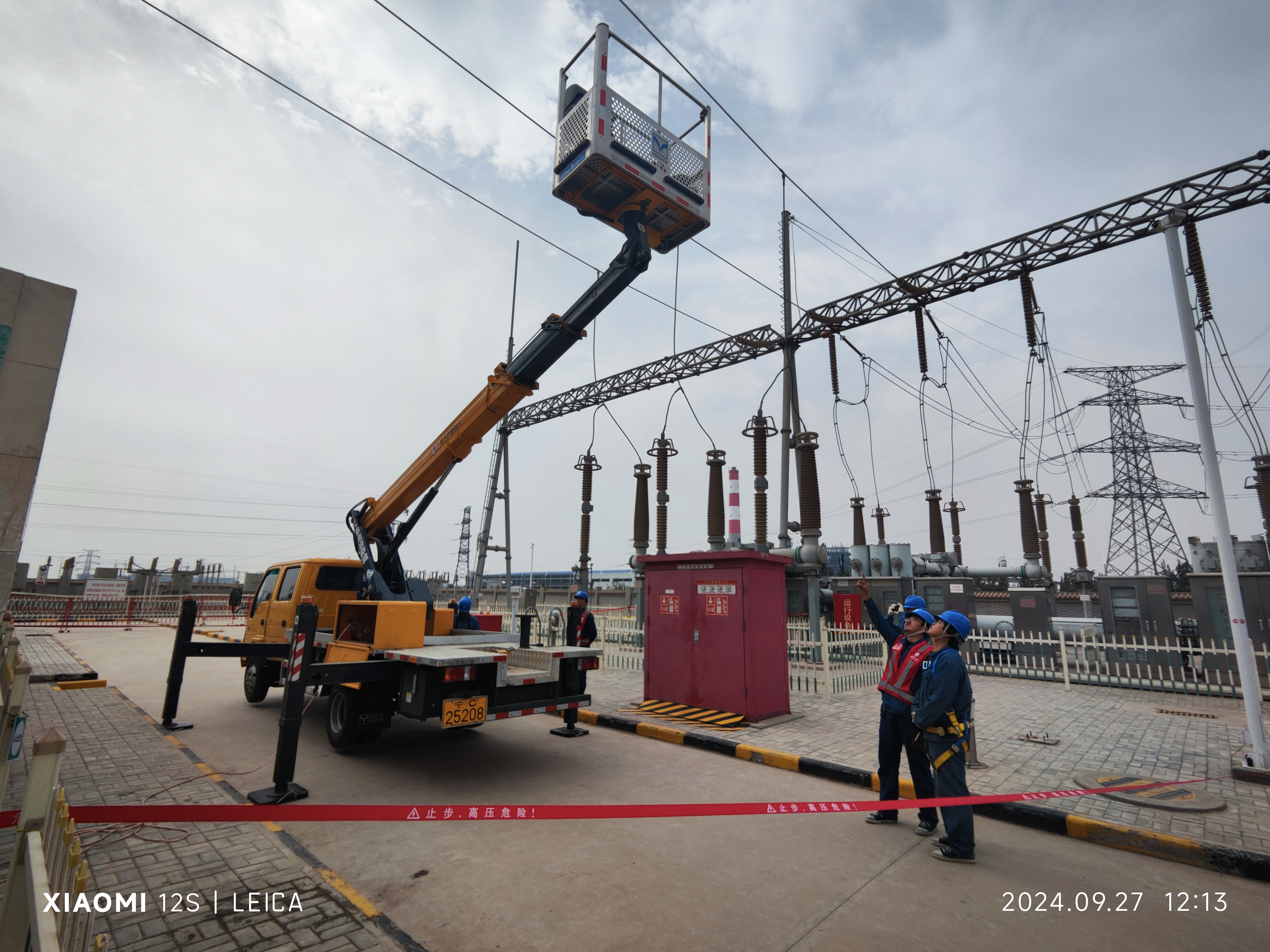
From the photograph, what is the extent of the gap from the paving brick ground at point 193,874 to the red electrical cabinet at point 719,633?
5.89 meters

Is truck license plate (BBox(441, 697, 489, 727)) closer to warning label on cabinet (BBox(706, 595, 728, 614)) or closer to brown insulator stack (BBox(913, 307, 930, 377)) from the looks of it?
warning label on cabinet (BBox(706, 595, 728, 614))

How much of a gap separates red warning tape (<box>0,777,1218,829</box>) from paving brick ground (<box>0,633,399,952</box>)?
455 millimetres

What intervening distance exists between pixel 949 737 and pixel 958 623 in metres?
0.88

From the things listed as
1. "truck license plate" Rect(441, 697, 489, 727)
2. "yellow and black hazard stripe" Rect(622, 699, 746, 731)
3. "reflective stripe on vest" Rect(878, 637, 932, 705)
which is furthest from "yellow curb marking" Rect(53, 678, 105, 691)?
"reflective stripe on vest" Rect(878, 637, 932, 705)

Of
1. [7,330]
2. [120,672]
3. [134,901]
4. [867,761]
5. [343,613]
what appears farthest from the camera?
[120,672]

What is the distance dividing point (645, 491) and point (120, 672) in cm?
1935

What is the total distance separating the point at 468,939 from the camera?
326cm

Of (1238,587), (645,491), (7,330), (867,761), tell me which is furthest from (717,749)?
(645,491)

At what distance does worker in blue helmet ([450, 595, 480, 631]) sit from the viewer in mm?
9281

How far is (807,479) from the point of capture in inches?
764

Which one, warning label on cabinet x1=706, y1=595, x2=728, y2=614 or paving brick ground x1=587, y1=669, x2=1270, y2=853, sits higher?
warning label on cabinet x1=706, y1=595, x2=728, y2=614

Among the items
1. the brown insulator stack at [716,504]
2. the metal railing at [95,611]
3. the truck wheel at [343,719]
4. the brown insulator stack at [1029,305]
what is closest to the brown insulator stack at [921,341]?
the brown insulator stack at [1029,305]

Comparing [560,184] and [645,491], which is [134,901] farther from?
[645,491]

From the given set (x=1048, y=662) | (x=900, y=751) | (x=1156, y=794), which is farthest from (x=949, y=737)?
(x=1048, y=662)
